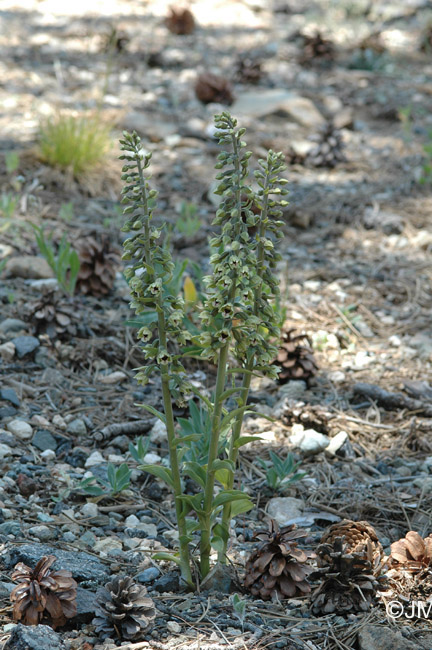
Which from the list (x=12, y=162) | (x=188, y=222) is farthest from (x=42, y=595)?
(x=12, y=162)

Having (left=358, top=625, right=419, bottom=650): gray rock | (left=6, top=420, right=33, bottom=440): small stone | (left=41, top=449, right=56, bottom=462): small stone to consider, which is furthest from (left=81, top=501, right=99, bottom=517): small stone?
(left=358, top=625, right=419, bottom=650): gray rock

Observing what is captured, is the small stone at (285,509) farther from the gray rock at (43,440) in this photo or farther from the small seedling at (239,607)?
the gray rock at (43,440)

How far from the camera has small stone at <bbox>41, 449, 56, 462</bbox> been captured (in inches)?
113

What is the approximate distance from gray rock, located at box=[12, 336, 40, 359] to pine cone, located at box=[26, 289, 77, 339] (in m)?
0.08

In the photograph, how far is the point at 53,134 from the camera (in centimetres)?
534

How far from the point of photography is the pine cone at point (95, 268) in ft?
13.3

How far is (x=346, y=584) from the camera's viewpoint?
2.19 meters

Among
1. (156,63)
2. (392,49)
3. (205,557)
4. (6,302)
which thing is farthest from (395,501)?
(392,49)

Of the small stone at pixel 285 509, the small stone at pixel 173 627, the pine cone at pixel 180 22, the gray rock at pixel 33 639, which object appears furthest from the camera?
the pine cone at pixel 180 22

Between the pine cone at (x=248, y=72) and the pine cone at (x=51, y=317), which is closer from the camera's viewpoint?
the pine cone at (x=51, y=317)

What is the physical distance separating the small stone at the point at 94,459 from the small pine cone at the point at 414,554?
1.24 metres

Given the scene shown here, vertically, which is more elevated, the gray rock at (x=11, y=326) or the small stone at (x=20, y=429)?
the gray rock at (x=11, y=326)

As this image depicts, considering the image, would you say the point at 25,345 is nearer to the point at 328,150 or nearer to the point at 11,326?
the point at 11,326

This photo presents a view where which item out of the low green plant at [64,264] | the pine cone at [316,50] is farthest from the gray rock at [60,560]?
the pine cone at [316,50]
